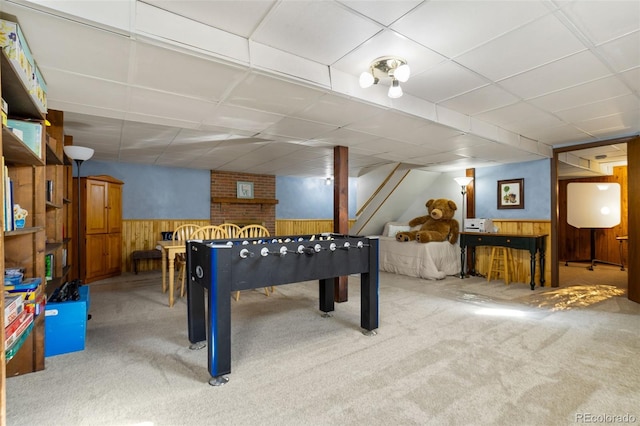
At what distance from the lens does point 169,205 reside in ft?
21.3

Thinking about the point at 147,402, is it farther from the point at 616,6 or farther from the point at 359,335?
the point at 616,6

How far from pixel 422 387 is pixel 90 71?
301 cm

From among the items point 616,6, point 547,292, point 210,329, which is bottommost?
point 547,292

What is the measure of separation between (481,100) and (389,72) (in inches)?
49.3

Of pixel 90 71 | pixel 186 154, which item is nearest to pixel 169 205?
pixel 186 154

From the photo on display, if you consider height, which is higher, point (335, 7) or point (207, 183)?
point (335, 7)

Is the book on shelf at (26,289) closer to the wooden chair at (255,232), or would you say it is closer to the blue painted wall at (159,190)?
the wooden chair at (255,232)

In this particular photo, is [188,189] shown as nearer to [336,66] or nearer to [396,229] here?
[396,229]

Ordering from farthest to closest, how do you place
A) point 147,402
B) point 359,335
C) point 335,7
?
1. point 359,335
2. point 147,402
3. point 335,7

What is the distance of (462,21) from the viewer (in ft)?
5.96

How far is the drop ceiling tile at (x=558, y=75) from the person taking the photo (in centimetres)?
224

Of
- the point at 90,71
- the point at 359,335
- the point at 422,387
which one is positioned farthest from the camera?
the point at 359,335

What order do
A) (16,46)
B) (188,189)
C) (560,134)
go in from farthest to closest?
(188,189) < (560,134) < (16,46)

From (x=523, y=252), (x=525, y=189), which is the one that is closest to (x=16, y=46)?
(x=525, y=189)
